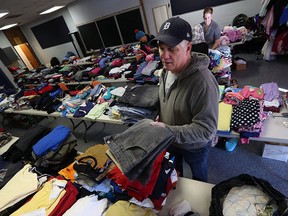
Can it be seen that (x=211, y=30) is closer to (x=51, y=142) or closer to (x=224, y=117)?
(x=224, y=117)

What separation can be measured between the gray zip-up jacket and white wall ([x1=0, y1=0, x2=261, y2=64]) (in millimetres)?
5589

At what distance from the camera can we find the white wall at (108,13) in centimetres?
529

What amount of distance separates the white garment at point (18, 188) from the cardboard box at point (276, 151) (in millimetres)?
2598

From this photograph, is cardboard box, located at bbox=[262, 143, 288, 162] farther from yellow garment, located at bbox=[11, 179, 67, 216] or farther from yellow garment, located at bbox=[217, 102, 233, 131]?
yellow garment, located at bbox=[11, 179, 67, 216]

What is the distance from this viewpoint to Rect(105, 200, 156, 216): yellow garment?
107cm

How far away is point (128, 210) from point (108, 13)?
7376mm

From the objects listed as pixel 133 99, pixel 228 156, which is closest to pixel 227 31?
pixel 228 156

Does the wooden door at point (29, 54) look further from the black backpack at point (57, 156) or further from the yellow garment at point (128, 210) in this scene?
the yellow garment at point (128, 210)

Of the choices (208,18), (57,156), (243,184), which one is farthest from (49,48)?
(243,184)

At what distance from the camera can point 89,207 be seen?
119 cm

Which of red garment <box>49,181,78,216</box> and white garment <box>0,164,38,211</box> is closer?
red garment <box>49,181,78,216</box>

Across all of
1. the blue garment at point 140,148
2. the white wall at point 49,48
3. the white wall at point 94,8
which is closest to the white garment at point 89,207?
the blue garment at point 140,148

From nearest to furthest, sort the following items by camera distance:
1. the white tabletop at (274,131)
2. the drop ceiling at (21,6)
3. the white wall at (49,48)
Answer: the white tabletop at (274,131) < the drop ceiling at (21,6) < the white wall at (49,48)

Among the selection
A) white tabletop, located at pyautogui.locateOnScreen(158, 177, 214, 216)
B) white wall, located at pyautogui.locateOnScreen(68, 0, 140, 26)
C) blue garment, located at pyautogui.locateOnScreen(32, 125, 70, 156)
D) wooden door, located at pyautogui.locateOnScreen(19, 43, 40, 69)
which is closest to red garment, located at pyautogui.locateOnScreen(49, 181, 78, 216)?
blue garment, located at pyautogui.locateOnScreen(32, 125, 70, 156)
